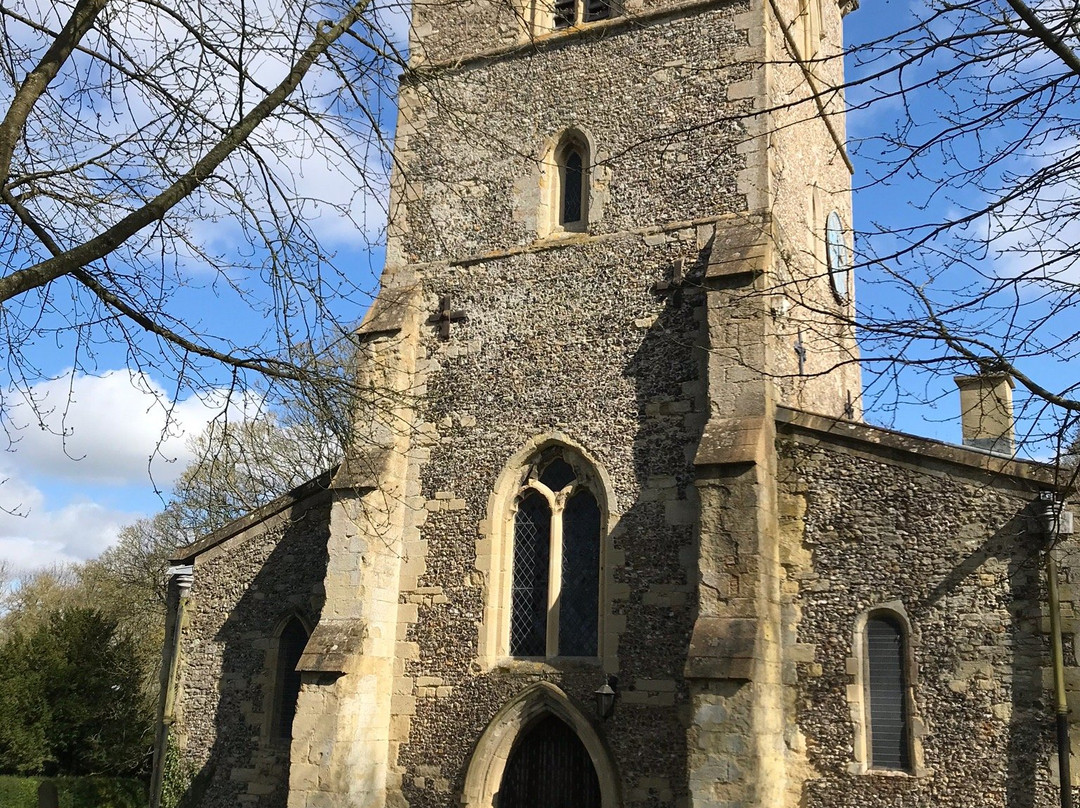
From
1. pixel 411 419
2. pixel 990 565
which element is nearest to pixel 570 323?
pixel 411 419

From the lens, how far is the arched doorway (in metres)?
11.5

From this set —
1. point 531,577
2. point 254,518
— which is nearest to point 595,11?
point 531,577

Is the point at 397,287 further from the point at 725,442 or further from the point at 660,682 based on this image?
the point at 660,682

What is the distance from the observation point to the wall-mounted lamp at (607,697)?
11.1m

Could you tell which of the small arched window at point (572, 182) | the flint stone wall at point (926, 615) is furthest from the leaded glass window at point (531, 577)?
the small arched window at point (572, 182)

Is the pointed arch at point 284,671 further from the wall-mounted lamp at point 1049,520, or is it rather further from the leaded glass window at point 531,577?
the wall-mounted lamp at point 1049,520

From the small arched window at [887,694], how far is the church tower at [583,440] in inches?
37.7

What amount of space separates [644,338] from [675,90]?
11.3 feet

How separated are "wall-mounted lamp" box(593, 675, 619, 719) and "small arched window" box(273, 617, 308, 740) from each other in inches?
178

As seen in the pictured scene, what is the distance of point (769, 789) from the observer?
32.4 feet

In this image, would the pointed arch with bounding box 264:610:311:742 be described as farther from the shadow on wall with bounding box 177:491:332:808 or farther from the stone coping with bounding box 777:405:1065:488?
the stone coping with bounding box 777:405:1065:488

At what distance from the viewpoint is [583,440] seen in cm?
1240

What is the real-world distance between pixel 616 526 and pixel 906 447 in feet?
10.9

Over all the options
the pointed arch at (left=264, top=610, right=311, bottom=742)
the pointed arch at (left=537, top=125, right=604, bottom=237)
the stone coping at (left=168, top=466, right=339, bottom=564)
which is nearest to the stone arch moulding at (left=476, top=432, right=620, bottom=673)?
the stone coping at (left=168, top=466, right=339, bottom=564)
